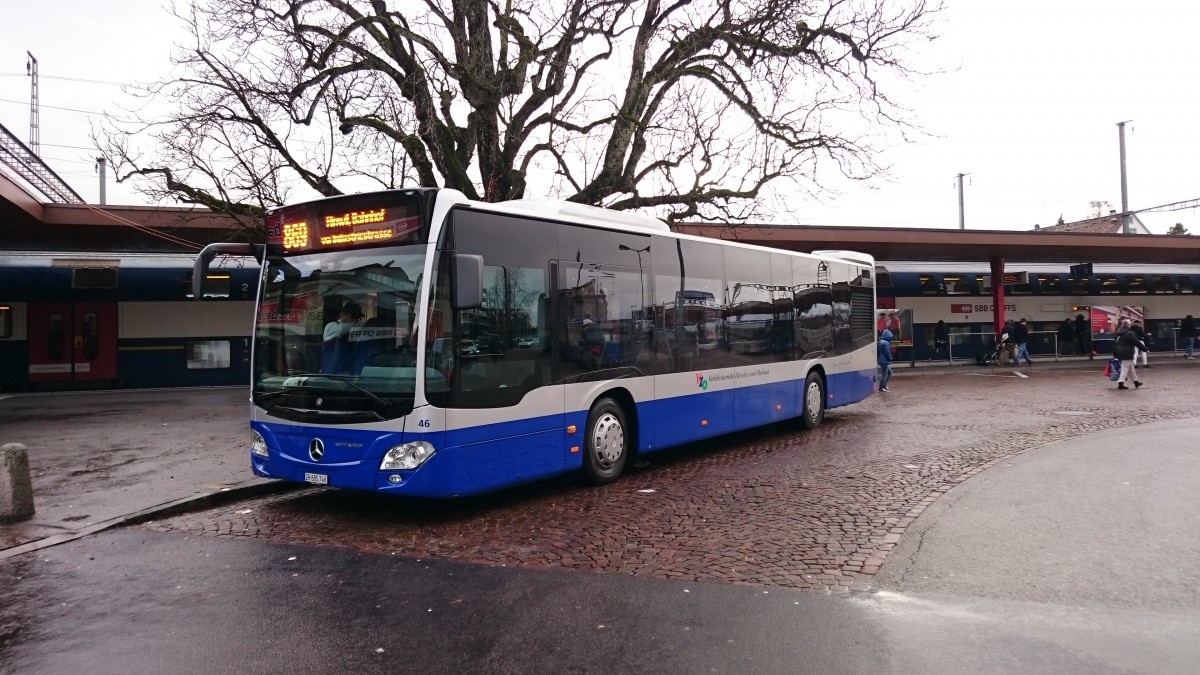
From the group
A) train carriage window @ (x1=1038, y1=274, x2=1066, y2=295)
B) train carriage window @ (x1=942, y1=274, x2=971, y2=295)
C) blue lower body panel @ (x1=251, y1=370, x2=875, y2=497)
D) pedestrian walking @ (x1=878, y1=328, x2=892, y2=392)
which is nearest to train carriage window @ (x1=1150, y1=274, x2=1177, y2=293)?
train carriage window @ (x1=1038, y1=274, x2=1066, y2=295)

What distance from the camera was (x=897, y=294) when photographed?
28922mm

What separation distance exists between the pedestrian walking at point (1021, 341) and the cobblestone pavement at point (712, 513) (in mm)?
17675

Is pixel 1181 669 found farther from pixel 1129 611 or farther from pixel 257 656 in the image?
pixel 257 656

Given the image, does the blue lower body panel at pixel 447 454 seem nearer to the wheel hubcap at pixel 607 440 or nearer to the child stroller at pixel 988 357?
the wheel hubcap at pixel 607 440

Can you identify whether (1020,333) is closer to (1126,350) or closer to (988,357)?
(988,357)

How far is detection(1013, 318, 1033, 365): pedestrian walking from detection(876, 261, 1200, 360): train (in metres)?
0.88

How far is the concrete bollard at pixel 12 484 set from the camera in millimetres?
7438

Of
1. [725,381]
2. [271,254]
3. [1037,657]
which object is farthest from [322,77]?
[1037,657]

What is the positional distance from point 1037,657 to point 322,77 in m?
13.2

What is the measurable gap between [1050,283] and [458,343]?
30.5 meters

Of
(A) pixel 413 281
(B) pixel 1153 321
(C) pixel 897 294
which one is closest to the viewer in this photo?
(A) pixel 413 281

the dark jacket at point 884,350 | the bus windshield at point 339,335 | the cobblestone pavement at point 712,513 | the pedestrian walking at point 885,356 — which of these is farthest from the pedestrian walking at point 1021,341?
the bus windshield at point 339,335

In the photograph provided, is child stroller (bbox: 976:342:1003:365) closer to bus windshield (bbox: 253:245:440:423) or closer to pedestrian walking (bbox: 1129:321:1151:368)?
pedestrian walking (bbox: 1129:321:1151:368)

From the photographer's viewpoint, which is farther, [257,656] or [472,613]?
[472,613]
